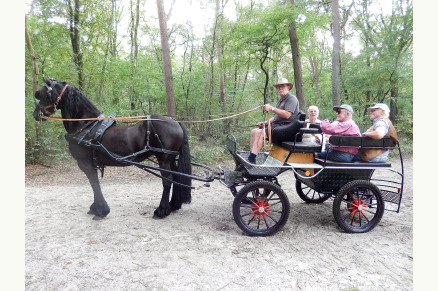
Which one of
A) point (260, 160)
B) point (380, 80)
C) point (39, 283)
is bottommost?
point (39, 283)

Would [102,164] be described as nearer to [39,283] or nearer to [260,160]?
[39,283]

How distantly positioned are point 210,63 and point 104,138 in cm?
911

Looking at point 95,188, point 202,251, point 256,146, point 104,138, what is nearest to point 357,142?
point 256,146

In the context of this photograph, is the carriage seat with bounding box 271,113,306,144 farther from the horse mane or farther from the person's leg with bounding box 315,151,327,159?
the horse mane

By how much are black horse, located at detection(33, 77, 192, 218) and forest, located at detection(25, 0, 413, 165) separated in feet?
4.91

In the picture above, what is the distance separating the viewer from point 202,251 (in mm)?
2973

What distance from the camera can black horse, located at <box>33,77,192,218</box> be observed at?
365 centimetres

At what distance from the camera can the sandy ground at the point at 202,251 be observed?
7.94 ft

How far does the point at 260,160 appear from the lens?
14.0 feet

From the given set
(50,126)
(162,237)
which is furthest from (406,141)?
(50,126)

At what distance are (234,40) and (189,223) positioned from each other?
667cm

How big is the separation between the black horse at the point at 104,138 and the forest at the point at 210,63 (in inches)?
58.9

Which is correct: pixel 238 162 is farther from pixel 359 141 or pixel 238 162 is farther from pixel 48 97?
pixel 48 97

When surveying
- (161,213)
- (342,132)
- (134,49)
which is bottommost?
(161,213)
